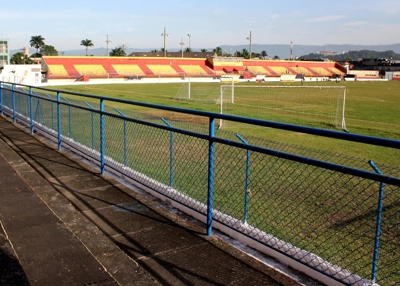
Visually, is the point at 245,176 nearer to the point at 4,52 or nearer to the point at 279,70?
the point at 279,70

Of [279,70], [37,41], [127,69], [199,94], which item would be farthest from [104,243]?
[37,41]

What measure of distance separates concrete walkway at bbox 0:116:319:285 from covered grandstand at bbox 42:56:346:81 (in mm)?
51120

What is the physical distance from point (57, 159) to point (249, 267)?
574cm

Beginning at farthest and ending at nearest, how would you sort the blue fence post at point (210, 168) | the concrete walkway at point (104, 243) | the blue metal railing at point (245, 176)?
the blue fence post at point (210, 168) → the concrete walkway at point (104, 243) → the blue metal railing at point (245, 176)

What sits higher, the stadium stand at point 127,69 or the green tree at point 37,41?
the green tree at point 37,41

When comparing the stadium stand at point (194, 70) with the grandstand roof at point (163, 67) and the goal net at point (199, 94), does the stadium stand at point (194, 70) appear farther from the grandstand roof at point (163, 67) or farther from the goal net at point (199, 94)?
the goal net at point (199, 94)

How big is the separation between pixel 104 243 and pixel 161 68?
72003 mm

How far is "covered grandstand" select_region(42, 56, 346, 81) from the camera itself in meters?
63.9

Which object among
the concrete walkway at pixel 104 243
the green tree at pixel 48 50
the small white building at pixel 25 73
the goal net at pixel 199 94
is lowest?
the concrete walkway at pixel 104 243

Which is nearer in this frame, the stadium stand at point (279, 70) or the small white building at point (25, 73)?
the small white building at point (25, 73)

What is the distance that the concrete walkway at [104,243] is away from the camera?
12.8 ft

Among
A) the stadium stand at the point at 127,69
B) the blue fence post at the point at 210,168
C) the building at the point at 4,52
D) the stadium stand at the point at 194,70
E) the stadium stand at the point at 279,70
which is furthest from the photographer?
the building at the point at 4,52

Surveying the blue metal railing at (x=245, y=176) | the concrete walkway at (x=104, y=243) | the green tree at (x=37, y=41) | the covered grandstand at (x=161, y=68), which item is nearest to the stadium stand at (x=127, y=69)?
the covered grandstand at (x=161, y=68)

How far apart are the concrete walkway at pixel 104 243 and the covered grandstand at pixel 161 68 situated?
51120 mm
